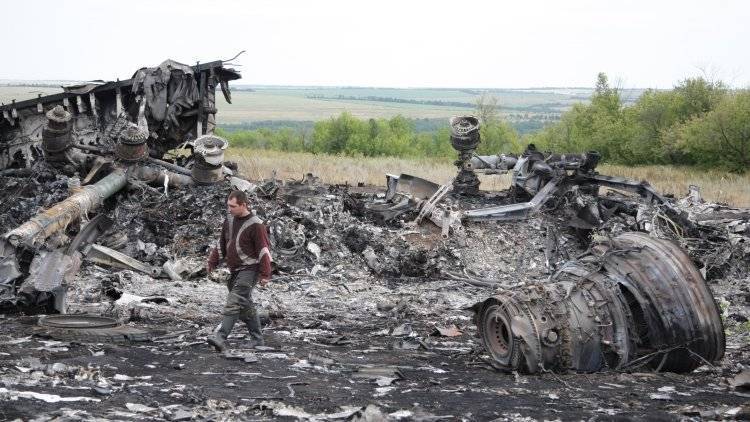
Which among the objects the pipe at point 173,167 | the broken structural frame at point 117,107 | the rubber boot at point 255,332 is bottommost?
the rubber boot at point 255,332

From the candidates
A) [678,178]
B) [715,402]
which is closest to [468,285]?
[715,402]

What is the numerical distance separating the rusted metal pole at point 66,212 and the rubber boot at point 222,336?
12.0 ft

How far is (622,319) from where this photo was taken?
830 centimetres

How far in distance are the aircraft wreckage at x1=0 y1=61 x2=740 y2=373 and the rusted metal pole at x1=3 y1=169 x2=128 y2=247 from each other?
27 mm

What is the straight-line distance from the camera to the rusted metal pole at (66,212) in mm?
11359

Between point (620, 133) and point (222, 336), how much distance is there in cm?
4623

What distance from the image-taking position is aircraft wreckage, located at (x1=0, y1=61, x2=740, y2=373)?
823cm

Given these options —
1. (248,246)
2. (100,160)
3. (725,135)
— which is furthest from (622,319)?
(725,135)

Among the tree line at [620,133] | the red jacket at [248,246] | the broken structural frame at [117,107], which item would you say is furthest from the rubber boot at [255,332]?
the tree line at [620,133]

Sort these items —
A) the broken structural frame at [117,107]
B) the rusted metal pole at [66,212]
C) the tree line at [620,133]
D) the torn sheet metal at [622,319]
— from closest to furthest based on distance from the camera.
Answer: the torn sheet metal at [622,319] < the rusted metal pole at [66,212] < the broken structural frame at [117,107] < the tree line at [620,133]

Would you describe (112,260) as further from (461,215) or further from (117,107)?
(117,107)

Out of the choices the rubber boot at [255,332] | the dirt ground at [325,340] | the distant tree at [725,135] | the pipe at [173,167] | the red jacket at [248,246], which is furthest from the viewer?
the distant tree at [725,135]

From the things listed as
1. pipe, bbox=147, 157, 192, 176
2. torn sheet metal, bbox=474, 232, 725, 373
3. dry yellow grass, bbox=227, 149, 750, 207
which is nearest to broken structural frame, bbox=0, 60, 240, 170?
pipe, bbox=147, 157, 192, 176

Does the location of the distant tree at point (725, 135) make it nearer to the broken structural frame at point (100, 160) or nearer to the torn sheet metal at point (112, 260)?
the broken structural frame at point (100, 160)
